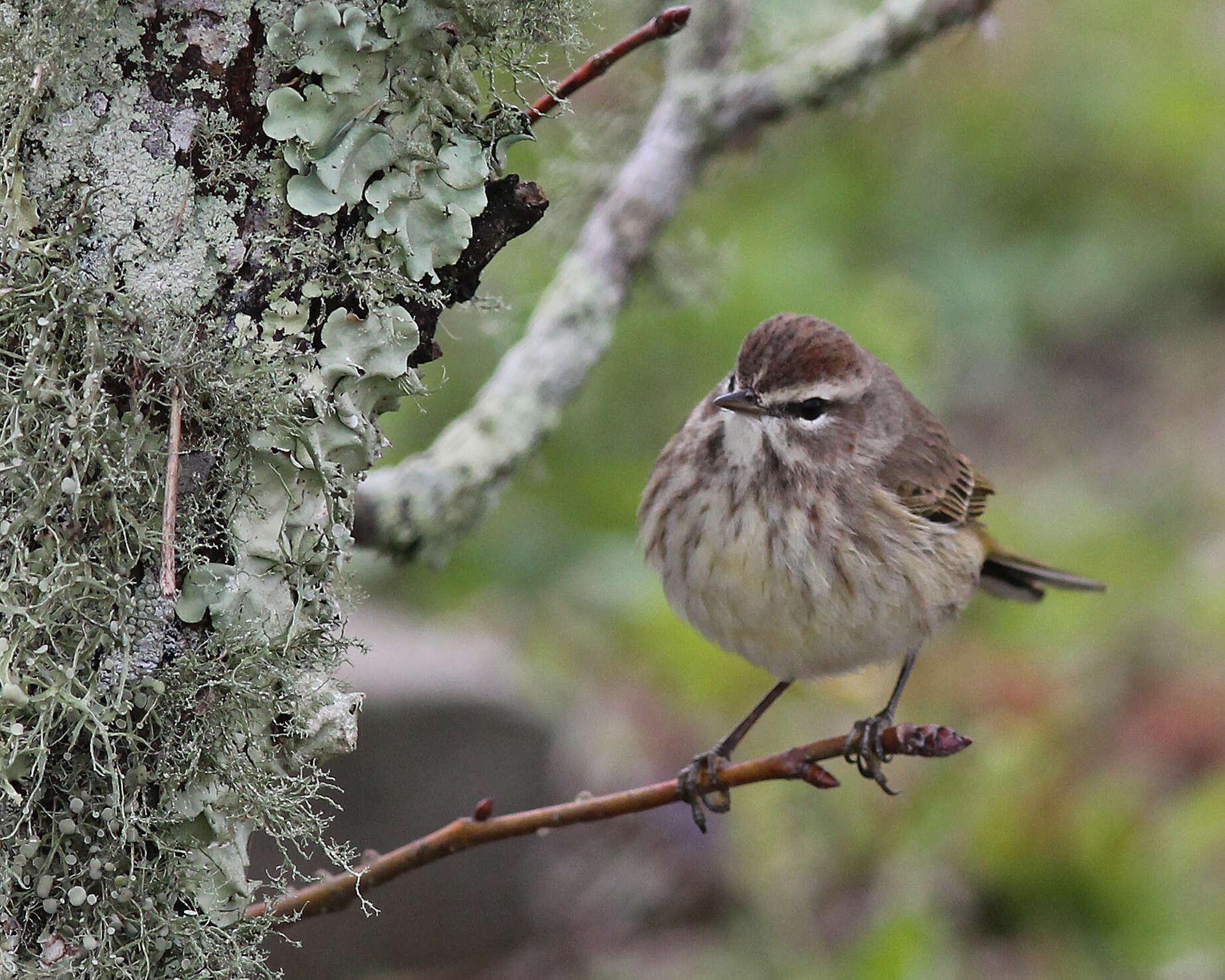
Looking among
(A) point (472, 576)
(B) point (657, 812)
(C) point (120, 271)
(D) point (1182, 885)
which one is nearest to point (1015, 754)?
(D) point (1182, 885)

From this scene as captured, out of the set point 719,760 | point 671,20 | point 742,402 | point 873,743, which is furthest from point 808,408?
point 671,20

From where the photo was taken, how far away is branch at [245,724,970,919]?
6.84 ft

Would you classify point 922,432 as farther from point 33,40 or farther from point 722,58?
point 33,40

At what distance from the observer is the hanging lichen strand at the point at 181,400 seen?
62.4 inches

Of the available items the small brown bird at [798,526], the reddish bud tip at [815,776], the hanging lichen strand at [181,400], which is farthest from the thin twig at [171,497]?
the small brown bird at [798,526]

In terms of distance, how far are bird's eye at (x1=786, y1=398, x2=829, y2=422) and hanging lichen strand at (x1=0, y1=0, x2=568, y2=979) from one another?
4.94 feet

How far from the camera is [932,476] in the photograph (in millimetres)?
3527

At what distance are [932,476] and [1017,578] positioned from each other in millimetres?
713

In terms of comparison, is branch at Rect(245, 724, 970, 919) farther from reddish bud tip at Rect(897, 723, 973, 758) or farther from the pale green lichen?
the pale green lichen

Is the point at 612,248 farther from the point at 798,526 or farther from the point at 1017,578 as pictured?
the point at 1017,578

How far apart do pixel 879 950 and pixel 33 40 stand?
147 inches

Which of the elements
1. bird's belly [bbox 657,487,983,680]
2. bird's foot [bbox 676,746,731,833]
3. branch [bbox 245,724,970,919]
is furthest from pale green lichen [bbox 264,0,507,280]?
bird's foot [bbox 676,746,731,833]

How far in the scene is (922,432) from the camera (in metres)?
3.66

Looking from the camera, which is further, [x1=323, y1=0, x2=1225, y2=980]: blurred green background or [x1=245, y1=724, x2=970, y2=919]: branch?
[x1=323, y1=0, x2=1225, y2=980]: blurred green background
